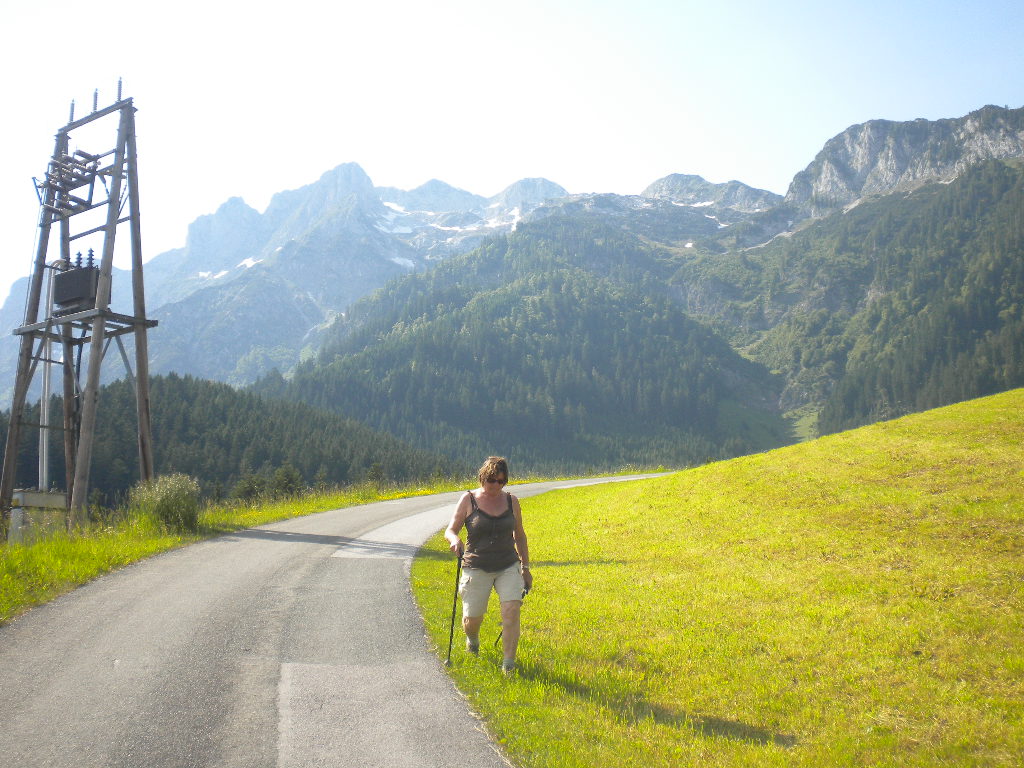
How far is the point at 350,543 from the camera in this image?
1834 centimetres

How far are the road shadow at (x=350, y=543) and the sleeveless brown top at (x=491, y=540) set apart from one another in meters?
8.73

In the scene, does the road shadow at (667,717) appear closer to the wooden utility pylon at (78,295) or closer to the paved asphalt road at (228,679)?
the paved asphalt road at (228,679)

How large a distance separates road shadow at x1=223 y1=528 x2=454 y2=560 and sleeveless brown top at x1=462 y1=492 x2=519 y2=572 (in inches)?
344

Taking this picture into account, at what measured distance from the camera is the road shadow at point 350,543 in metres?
16.9

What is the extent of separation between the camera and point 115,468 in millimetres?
108375

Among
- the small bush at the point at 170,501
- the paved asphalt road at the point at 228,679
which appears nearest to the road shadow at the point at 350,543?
the small bush at the point at 170,501

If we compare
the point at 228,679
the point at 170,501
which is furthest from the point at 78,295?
the point at 228,679

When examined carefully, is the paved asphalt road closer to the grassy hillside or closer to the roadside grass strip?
the roadside grass strip

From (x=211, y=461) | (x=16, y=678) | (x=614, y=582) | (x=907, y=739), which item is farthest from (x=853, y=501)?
(x=211, y=461)

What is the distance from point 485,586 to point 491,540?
674mm

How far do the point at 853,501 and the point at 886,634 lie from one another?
7918 mm

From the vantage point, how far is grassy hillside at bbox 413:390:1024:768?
22.7 feet

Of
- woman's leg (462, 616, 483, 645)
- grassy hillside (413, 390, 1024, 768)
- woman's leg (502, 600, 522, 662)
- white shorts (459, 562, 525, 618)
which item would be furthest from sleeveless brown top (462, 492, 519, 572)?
grassy hillside (413, 390, 1024, 768)

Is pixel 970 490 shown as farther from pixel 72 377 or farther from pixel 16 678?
pixel 72 377
